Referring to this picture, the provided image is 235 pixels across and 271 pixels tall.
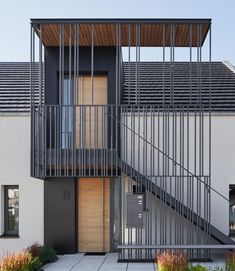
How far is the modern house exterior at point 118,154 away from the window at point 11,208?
3 cm

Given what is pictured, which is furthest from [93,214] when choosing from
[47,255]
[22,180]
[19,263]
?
[19,263]

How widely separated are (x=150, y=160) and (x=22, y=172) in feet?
12.2

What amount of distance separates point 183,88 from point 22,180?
233 inches

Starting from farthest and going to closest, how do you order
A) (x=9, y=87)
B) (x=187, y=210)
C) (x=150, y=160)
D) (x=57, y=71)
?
(x=9, y=87), (x=57, y=71), (x=150, y=160), (x=187, y=210)

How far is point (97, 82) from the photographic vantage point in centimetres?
1299

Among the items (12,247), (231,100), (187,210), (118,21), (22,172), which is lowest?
(12,247)

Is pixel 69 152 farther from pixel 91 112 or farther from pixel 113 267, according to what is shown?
pixel 113 267

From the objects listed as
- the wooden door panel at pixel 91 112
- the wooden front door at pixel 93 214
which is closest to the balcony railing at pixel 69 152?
the wooden door panel at pixel 91 112

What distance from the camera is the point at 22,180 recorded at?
A: 40.4ft

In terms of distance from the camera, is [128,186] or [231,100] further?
[231,100]

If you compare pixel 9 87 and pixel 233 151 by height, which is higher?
pixel 9 87

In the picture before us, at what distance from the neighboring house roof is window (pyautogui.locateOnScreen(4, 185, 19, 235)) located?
237cm

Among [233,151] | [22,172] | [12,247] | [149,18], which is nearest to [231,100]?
[233,151]

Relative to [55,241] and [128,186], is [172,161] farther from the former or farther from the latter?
[55,241]
